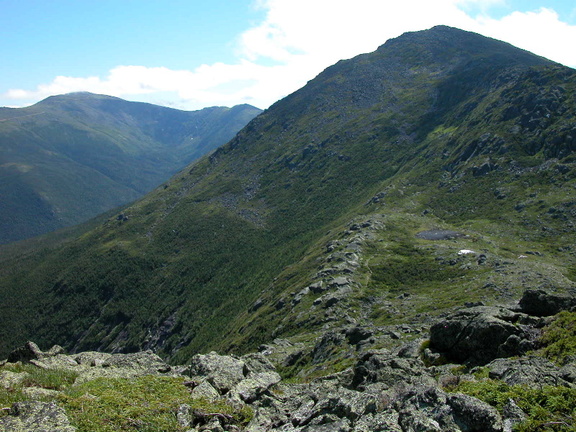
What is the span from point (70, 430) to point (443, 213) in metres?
179

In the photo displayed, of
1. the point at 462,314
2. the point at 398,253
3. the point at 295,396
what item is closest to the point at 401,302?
the point at 398,253

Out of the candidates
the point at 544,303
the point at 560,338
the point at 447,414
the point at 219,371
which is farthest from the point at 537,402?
the point at 544,303

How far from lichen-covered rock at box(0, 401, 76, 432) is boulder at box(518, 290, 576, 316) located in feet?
122

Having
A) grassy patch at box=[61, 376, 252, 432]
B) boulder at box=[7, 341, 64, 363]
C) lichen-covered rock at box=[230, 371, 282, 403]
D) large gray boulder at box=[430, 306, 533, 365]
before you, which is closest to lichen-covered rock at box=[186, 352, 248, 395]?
lichen-covered rock at box=[230, 371, 282, 403]

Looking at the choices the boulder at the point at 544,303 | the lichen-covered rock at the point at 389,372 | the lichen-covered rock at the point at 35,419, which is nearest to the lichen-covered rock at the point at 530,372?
the lichen-covered rock at the point at 389,372

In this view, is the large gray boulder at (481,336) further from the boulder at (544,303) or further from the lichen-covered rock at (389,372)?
the lichen-covered rock at (389,372)

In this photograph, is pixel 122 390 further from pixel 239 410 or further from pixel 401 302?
pixel 401 302

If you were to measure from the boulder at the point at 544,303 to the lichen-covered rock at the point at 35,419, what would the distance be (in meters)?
37.1

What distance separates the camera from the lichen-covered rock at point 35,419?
1592 centimetres

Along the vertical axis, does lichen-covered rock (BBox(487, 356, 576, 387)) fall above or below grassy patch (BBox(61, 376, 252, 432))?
above

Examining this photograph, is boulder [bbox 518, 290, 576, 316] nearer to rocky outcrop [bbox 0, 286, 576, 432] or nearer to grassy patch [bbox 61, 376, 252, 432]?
rocky outcrop [bbox 0, 286, 576, 432]

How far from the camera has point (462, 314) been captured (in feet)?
109

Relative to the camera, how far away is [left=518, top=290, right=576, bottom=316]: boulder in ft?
107

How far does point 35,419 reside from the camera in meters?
16.5
